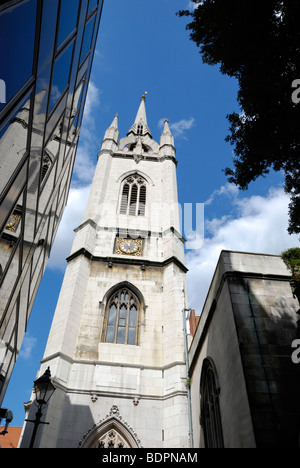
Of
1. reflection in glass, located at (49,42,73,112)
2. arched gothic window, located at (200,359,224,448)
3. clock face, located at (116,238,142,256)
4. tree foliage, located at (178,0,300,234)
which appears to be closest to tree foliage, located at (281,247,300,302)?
tree foliage, located at (178,0,300,234)

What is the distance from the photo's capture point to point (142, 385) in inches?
539

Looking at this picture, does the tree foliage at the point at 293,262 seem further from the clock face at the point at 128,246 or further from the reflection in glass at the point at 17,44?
the clock face at the point at 128,246

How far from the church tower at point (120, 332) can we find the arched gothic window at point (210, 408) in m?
2.56

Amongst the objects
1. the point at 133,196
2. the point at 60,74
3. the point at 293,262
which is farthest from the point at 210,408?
the point at 133,196

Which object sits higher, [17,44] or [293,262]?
[293,262]

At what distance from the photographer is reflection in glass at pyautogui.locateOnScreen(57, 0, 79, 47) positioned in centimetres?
550

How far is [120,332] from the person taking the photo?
1555cm

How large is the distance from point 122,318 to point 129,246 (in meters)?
4.89

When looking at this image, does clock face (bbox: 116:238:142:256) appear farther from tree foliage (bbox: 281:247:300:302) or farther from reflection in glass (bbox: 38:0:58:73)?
reflection in glass (bbox: 38:0:58:73)

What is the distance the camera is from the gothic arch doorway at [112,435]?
11893 mm

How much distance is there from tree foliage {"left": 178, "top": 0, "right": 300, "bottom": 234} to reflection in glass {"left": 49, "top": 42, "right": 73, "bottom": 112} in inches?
157

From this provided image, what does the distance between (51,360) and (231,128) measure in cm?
1135

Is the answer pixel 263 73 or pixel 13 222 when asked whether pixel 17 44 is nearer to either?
pixel 13 222

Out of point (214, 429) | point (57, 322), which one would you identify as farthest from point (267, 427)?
point (57, 322)
